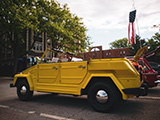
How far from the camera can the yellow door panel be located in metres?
4.44

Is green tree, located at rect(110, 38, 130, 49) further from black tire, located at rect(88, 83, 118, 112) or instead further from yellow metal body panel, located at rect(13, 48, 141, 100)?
black tire, located at rect(88, 83, 118, 112)

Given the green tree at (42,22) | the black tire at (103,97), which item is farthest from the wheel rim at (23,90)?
the green tree at (42,22)

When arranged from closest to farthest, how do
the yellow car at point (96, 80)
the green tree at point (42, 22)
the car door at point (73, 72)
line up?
the yellow car at point (96, 80)
the car door at point (73, 72)
the green tree at point (42, 22)

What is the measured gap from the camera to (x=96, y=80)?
12.4 ft

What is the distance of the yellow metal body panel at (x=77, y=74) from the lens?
3.34 metres

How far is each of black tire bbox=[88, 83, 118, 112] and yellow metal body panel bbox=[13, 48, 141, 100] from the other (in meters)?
0.21

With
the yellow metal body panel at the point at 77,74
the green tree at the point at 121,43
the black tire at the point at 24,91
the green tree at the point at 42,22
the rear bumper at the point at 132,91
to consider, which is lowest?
the black tire at the point at 24,91

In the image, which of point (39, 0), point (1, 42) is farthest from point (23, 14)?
point (1, 42)

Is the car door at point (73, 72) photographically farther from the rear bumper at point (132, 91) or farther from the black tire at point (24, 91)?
the black tire at point (24, 91)

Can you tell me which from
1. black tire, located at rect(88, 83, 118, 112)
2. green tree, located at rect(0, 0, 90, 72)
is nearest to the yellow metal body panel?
black tire, located at rect(88, 83, 118, 112)

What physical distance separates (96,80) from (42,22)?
17.7 m

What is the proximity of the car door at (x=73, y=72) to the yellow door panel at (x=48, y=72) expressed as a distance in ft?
0.94

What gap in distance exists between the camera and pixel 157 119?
292 centimetres

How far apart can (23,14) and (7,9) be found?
6.10 feet
